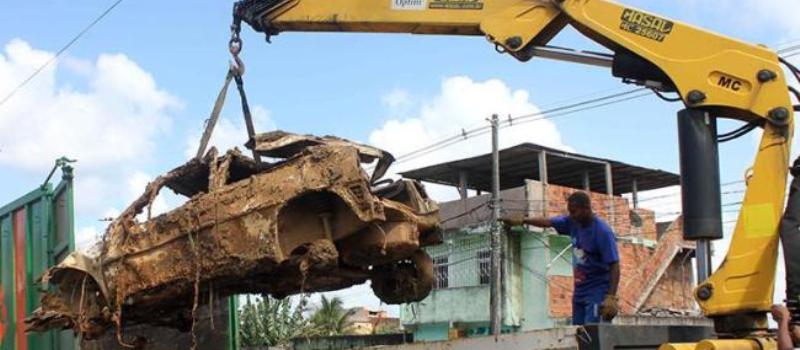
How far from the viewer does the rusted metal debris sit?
4941 millimetres

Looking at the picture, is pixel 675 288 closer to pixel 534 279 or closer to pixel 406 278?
pixel 534 279

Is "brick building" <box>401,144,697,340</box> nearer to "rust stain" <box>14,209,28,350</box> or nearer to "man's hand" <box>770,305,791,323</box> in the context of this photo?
"rust stain" <box>14,209,28,350</box>

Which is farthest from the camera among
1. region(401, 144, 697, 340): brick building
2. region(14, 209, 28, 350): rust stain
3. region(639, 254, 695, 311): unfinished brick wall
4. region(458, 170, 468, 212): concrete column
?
region(458, 170, 468, 212): concrete column

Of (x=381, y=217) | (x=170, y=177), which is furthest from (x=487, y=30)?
(x=170, y=177)

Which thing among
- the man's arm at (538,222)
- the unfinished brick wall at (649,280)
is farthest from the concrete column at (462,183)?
the man's arm at (538,222)

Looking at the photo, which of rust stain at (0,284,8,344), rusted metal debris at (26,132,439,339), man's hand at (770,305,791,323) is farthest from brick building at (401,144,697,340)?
man's hand at (770,305,791,323)

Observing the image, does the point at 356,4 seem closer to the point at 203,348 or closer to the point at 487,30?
the point at 487,30

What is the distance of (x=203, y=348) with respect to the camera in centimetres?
641

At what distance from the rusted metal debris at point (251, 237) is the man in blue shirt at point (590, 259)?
0.81 metres

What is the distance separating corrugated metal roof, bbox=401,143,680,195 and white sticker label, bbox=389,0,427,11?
18.6m

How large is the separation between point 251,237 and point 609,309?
1854mm

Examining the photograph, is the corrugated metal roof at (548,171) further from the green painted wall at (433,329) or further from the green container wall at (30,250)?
the green container wall at (30,250)

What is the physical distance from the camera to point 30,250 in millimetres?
6484

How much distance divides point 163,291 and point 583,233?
2.37m
